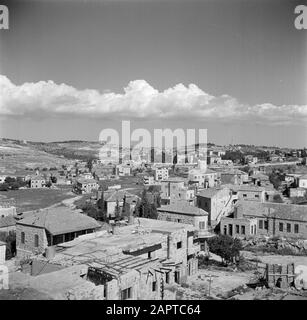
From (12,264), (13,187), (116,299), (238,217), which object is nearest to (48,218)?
(12,264)

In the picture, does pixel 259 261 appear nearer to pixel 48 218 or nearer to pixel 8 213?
pixel 48 218

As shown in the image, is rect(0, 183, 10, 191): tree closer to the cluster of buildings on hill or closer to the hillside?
the hillside

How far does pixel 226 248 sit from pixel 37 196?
37.0 metres

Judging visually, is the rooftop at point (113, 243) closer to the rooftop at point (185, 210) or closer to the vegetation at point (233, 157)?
the rooftop at point (185, 210)

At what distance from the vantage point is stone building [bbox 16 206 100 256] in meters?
16.8

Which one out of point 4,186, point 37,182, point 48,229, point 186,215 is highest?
point 48,229

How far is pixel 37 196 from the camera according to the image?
51.1m

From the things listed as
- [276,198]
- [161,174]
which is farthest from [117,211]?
[161,174]

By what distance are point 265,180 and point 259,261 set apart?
94.0ft

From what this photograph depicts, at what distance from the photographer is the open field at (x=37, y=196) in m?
43.2

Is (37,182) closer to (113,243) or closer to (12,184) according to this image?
(12,184)

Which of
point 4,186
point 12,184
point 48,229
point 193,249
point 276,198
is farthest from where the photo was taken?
point 12,184

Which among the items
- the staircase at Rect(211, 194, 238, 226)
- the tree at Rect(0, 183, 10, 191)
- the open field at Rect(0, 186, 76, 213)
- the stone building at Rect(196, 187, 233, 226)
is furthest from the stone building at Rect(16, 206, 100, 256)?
the tree at Rect(0, 183, 10, 191)

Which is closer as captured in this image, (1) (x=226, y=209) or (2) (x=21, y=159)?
(1) (x=226, y=209)
